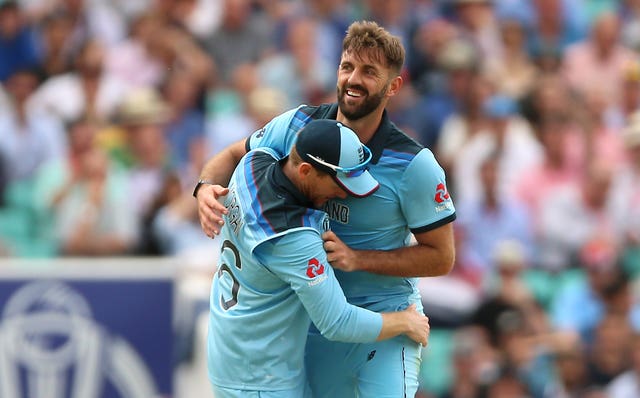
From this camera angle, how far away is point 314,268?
15.6ft

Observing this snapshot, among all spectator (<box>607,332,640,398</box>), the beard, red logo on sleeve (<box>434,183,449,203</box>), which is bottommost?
spectator (<box>607,332,640,398</box>)

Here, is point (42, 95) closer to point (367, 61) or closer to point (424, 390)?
point (424, 390)

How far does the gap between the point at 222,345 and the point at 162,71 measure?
5838 mm

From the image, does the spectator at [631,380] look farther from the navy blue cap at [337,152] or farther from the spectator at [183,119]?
the navy blue cap at [337,152]

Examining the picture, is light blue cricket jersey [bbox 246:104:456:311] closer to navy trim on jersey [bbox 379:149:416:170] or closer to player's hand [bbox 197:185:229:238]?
navy trim on jersey [bbox 379:149:416:170]

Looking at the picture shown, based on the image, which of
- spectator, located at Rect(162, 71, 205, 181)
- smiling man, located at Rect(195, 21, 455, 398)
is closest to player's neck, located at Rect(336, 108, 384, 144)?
smiling man, located at Rect(195, 21, 455, 398)

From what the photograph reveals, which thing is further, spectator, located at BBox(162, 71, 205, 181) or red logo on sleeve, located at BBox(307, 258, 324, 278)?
spectator, located at BBox(162, 71, 205, 181)

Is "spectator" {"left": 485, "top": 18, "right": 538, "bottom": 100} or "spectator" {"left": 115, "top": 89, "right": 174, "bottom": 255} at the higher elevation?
"spectator" {"left": 485, "top": 18, "right": 538, "bottom": 100}

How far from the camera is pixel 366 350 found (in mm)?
5309

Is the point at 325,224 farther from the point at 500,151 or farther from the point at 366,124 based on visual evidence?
the point at 500,151

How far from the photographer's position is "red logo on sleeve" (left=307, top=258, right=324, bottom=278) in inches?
186

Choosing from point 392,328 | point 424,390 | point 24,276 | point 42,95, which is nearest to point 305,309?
point 392,328

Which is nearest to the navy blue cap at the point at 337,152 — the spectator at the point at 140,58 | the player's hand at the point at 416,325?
the player's hand at the point at 416,325

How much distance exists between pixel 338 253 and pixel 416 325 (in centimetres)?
52
